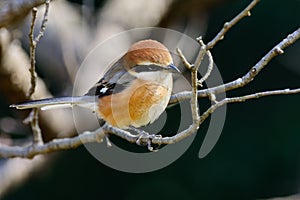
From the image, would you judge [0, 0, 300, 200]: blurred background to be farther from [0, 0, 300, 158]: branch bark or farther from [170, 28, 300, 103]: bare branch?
[170, 28, 300, 103]: bare branch

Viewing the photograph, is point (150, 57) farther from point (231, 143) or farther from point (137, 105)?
point (231, 143)

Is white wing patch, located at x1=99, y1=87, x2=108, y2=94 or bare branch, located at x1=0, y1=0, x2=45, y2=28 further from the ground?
bare branch, located at x1=0, y1=0, x2=45, y2=28

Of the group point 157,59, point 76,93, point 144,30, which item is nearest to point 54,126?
point 76,93

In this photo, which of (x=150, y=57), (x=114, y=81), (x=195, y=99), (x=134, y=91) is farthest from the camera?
(x=114, y=81)

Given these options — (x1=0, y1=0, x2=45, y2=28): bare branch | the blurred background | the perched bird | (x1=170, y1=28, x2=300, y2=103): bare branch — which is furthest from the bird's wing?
the blurred background

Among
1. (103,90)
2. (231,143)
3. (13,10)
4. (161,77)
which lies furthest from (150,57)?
(231,143)

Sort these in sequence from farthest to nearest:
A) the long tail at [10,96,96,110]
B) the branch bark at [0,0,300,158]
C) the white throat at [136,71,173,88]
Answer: the white throat at [136,71,173,88], the long tail at [10,96,96,110], the branch bark at [0,0,300,158]
